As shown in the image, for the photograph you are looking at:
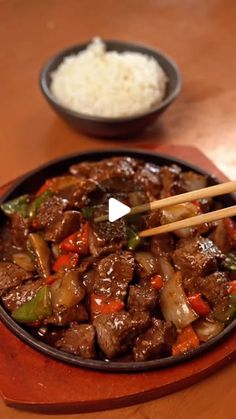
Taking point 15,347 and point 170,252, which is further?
point 170,252

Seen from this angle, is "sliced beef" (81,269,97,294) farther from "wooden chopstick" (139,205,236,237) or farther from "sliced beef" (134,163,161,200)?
"sliced beef" (134,163,161,200)

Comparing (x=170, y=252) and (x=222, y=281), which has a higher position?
(x=170, y=252)

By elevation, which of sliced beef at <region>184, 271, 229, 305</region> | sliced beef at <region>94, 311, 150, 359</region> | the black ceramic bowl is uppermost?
the black ceramic bowl

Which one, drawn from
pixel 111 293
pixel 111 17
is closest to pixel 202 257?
pixel 111 293

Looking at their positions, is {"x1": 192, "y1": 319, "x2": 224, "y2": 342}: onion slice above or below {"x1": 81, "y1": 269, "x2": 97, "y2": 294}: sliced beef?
below

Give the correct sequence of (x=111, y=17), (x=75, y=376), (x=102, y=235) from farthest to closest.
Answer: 1. (x=111, y=17)
2. (x=102, y=235)
3. (x=75, y=376)

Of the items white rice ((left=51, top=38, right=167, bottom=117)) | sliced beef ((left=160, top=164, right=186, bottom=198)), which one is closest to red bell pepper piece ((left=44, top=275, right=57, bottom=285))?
sliced beef ((left=160, top=164, right=186, bottom=198))

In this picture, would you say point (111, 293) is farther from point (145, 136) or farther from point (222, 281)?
point (145, 136)

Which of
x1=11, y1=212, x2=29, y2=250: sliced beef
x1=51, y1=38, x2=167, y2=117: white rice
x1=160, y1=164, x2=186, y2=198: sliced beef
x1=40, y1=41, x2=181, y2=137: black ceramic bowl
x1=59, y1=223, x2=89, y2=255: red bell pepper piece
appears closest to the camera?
x1=59, y1=223, x2=89, y2=255: red bell pepper piece
